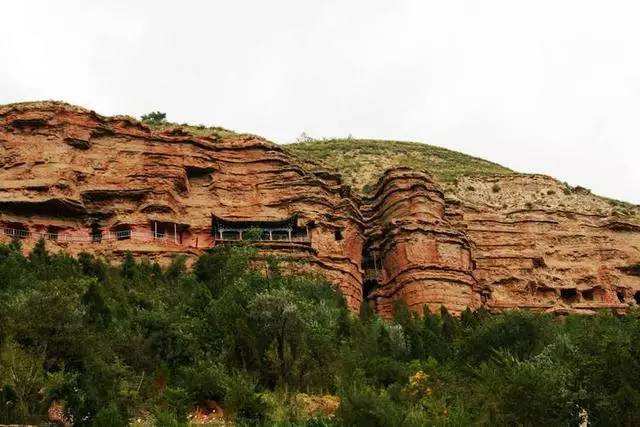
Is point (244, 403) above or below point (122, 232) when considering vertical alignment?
below

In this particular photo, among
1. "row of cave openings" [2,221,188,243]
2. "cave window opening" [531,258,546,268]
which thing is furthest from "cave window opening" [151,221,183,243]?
"cave window opening" [531,258,546,268]

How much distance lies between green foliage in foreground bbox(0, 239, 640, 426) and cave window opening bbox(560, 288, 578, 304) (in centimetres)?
2013

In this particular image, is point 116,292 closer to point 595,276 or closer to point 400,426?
point 400,426

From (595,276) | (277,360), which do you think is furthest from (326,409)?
(595,276)

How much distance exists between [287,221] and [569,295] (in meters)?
23.1

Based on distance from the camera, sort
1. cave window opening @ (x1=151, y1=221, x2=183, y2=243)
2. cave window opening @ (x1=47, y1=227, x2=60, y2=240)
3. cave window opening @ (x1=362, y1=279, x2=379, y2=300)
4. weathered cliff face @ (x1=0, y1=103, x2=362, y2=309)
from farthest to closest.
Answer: cave window opening @ (x1=362, y1=279, x2=379, y2=300)
cave window opening @ (x1=151, y1=221, x2=183, y2=243)
weathered cliff face @ (x1=0, y1=103, x2=362, y2=309)
cave window opening @ (x1=47, y1=227, x2=60, y2=240)

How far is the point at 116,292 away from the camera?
39594mm

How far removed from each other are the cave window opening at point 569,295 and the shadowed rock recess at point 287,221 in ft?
0.59

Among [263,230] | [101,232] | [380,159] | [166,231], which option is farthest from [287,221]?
[380,159]

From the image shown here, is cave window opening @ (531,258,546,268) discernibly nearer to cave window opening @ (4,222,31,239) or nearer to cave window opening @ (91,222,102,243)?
cave window opening @ (91,222,102,243)

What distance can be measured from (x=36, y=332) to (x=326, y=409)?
1043 cm

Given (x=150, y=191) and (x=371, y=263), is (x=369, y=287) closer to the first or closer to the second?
(x=371, y=263)

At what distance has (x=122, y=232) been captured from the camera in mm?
50406

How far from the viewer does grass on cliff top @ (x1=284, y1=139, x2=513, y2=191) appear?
73.4 m
